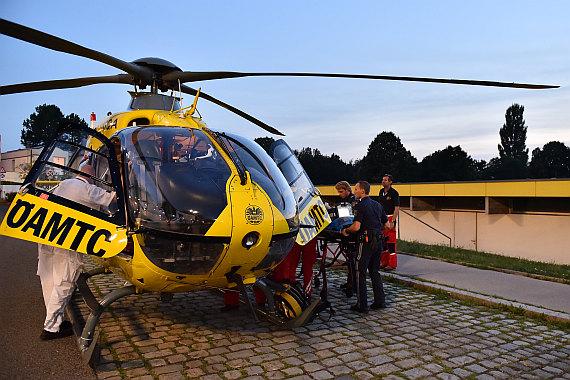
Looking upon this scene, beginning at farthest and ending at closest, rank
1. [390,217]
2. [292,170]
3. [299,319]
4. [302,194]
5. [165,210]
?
[390,217] → [292,170] → [302,194] → [299,319] → [165,210]

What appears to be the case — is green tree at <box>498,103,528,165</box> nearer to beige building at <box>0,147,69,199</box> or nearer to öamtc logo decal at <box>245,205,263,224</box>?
beige building at <box>0,147,69,199</box>

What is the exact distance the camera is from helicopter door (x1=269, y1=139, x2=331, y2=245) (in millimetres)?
5340

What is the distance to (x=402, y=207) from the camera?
23.8 m

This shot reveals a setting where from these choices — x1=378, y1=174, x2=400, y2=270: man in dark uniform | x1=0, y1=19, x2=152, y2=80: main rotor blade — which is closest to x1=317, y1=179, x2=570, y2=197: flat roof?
x1=378, y1=174, x2=400, y2=270: man in dark uniform

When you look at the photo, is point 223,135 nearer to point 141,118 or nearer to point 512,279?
point 141,118

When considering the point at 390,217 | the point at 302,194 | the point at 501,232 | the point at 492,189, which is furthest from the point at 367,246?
the point at 501,232

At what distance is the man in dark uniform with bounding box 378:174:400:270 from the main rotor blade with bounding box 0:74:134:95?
17.5 feet

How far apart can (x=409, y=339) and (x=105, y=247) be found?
10.8 ft

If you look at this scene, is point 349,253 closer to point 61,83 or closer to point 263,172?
point 263,172

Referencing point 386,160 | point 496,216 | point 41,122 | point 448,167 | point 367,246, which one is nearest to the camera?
point 367,246

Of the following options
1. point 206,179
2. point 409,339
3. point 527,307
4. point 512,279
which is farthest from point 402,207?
point 206,179

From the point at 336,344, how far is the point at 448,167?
222 ft

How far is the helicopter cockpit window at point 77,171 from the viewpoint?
3949 mm

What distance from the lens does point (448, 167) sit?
6769 centimetres
